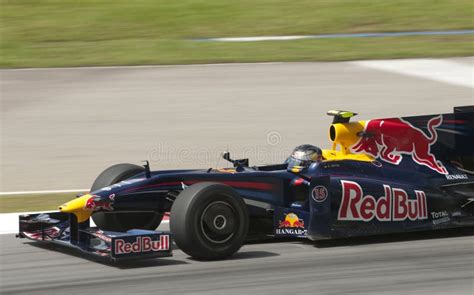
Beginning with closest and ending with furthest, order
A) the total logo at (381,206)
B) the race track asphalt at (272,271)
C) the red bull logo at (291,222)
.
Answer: the race track asphalt at (272,271), the red bull logo at (291,222), the total logo at (381,206)

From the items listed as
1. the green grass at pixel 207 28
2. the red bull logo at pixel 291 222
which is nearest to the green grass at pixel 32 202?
the red bull logo at pixel 291 222

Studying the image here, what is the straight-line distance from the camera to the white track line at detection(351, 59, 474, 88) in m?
20.3

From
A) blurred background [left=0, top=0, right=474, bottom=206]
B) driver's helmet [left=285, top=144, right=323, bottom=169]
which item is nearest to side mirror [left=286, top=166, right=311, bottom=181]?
driver's helmet [left=285, top=144, right=323, bottom=169]

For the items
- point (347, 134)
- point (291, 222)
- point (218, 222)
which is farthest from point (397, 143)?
point (218, 222)

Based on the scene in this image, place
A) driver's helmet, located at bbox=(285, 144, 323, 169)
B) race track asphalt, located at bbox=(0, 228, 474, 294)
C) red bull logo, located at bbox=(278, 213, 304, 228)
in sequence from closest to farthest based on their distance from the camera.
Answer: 1. race track asphalt, located at bbox=(0, 228, 474, 294)
2. red bull logo, located at bbox=(278, 213, 304, 228)
3. driver's helmet, located at bbox=(285, 144, 323, 169)

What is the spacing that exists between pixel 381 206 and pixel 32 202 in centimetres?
472

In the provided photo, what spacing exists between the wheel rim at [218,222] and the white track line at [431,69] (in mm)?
12485

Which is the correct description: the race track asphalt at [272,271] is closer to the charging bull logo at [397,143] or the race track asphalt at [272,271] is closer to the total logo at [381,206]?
the total logo at [381,206]

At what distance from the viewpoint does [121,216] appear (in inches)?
362

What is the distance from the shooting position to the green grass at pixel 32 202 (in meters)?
11.3

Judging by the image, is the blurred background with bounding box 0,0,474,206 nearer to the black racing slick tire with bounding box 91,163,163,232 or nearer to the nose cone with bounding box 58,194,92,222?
the black racing slick tire with bounding box 91,163,163,232

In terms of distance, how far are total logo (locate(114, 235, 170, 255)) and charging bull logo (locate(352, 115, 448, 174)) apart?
258cm

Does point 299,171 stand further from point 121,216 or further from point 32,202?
point 32,202

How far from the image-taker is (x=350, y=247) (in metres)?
9.03
